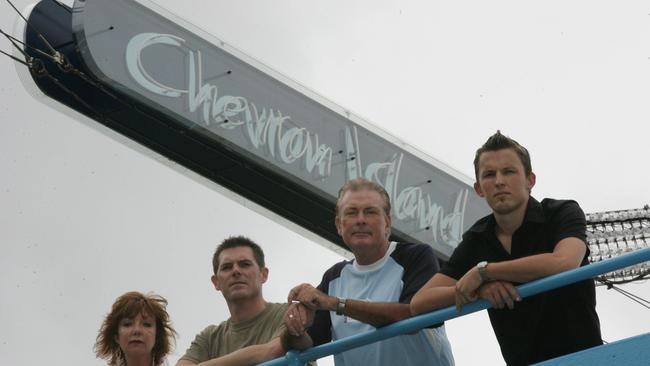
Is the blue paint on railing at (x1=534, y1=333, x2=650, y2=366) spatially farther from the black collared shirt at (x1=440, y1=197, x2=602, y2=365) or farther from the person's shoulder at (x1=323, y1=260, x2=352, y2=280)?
the person's shoulder at (x1=323, y1=260, x2=352, y2=280)

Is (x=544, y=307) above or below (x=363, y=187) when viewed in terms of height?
below

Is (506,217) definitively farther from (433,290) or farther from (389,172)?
(389,172)

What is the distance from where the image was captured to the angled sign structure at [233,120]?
15.0 metres

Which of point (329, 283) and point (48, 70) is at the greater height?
point (48, 70)

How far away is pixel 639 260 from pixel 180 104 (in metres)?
11.0

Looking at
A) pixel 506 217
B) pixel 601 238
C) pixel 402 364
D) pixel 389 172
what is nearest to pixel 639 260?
pixel 506 217

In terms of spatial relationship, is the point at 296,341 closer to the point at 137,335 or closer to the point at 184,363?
the point at 184,363

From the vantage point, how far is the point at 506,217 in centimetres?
565

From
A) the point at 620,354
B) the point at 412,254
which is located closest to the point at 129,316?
the point at 412,254

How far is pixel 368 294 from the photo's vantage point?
6.18m

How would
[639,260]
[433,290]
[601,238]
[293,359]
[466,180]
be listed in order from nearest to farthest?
[639,260], [433,290], [293,359], [466,180], [601,238]

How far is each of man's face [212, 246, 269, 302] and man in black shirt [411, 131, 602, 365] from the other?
1495 millimetres

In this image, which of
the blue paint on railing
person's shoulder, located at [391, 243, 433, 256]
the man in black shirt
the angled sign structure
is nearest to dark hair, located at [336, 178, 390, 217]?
person's shoulder, located at [391, 243, 433, 256]

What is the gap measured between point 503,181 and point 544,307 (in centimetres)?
67
